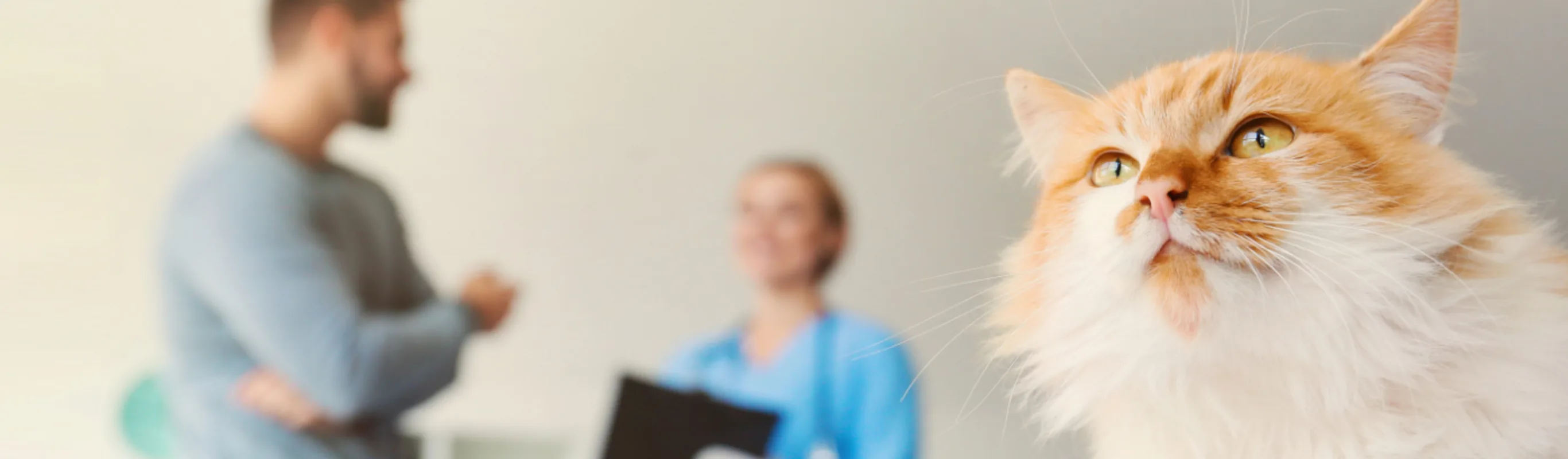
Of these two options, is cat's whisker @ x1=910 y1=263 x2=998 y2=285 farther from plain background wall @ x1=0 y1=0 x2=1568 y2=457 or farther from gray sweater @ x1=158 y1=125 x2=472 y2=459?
gray sweater @ x1=158 y1=125 x2=472 y2=459

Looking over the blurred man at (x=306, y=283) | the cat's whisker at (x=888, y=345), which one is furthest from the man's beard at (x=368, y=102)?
the cat's whisker at (x=888, y=345)

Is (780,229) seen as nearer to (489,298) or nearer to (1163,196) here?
(489,298)

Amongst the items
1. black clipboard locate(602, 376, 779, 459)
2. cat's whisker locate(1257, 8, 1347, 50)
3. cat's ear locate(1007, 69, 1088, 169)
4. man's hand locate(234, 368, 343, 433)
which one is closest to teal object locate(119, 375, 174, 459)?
man's hand locate(234, 368, 343, 433)

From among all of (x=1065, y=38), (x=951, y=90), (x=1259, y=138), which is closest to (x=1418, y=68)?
(x=1259, y=138)

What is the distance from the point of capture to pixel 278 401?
1.04m

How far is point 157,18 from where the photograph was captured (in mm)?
1127

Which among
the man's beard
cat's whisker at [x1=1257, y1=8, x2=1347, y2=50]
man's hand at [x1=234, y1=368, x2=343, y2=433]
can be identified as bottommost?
man's hand at [x1=234, y1=368, x2=343, y2=433]

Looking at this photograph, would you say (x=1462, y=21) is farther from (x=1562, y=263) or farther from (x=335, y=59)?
(x=335, y=59)

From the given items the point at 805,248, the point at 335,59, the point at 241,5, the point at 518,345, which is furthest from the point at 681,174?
the point at 241,5

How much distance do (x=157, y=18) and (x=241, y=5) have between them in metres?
0.11

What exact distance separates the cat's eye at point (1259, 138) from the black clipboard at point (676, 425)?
0.68 meters

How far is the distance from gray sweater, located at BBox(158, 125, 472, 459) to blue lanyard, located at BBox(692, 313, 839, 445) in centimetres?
33

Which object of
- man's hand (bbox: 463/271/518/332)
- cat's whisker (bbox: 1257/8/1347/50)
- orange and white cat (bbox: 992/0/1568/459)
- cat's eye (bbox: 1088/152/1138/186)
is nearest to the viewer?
orange and white cat (bbox: 992/0/1568/459)

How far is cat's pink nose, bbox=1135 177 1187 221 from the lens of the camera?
19.3 inches
